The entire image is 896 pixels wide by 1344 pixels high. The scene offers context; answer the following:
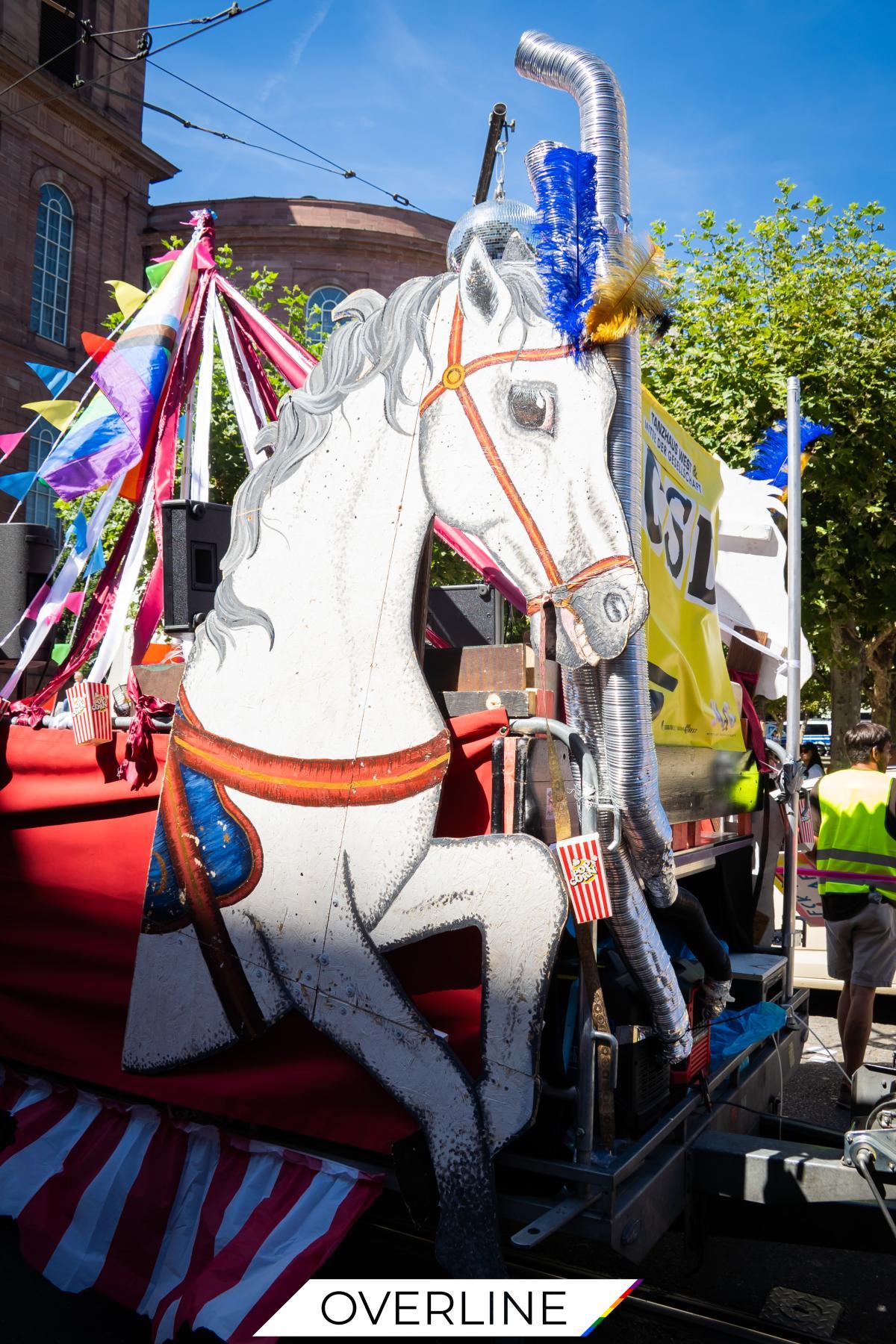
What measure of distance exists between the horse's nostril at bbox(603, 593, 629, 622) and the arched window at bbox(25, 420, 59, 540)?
66.5ft

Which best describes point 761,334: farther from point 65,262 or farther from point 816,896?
point 65,262

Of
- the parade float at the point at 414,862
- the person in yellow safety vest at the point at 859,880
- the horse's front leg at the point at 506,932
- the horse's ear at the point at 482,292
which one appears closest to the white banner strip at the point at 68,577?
the parade float at the point at 414,862

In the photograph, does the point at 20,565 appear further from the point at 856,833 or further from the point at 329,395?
the point at 856,833

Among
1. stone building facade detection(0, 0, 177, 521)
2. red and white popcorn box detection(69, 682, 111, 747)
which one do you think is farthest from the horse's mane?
stone building facade detection(0, 0, 177, 521)

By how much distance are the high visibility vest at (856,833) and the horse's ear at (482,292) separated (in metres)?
3.82

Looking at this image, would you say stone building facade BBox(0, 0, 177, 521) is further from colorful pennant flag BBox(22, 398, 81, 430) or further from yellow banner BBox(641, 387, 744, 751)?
yellow banner BBox(641, 387, 744, 751)

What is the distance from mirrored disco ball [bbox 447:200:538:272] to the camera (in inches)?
137

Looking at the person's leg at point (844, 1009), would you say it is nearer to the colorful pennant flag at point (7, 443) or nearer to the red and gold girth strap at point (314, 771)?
the red and gold girth strap at point (314, 771)

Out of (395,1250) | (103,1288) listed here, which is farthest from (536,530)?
(103,1288)

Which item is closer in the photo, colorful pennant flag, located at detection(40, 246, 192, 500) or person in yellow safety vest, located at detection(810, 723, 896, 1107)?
colorful pennant flag, located at detection(40, 246, 192, 500)

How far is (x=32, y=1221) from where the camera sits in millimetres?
3846

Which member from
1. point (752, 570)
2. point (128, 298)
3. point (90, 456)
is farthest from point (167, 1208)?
point (128, 298)

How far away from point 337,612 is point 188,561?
50.6 inches

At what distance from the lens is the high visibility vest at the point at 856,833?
5844mm
